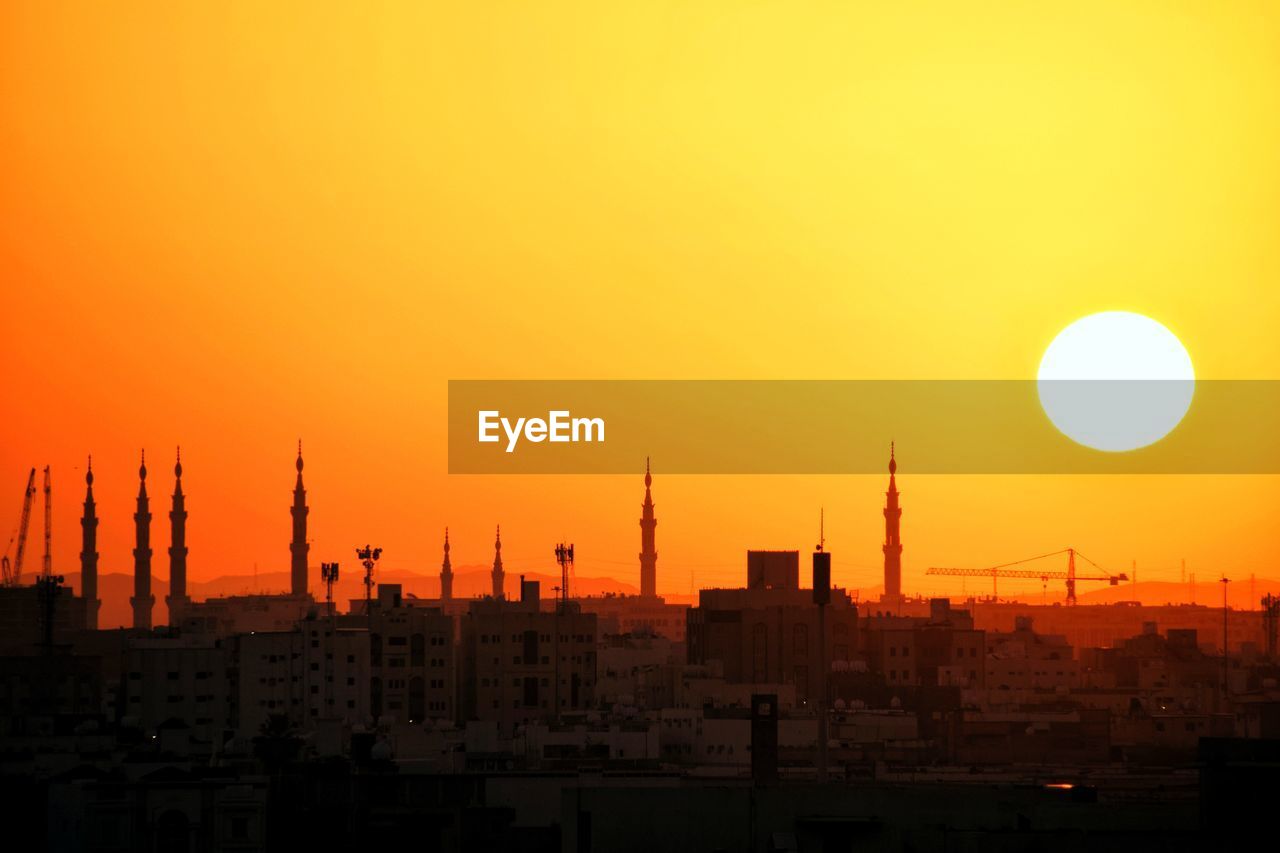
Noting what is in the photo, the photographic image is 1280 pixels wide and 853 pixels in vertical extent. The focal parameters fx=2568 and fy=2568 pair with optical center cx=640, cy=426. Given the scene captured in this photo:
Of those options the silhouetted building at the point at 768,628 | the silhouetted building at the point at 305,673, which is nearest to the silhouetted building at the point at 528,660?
the silhouetted building at the point at 305,673

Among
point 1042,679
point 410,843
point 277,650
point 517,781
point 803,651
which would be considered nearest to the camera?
point 410,843

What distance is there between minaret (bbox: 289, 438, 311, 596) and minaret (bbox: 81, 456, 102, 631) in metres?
12.1

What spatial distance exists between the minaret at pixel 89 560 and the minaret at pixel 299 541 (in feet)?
39.7

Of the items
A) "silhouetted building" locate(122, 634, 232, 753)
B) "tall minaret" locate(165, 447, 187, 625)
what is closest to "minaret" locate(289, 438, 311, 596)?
"tall minaret" locate(165, 447, 187, 625)

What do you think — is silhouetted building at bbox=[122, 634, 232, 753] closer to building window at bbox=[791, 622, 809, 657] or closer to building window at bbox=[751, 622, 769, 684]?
building window at bbox=[751, 622, 769, 684]

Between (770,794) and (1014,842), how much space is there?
6487 millimetres

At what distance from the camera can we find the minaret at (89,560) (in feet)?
501

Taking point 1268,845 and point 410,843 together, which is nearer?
point 1268,845

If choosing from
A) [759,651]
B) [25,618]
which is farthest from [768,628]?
[25,618]

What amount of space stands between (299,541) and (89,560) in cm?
1442

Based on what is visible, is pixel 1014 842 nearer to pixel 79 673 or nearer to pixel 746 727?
pixel 746 727

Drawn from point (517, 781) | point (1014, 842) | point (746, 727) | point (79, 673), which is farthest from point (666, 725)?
point (1014, 842)

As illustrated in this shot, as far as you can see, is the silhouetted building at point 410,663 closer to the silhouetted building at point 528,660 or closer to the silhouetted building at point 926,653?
the silhouetted building at point 528,660

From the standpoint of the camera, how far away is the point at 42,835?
40.3m
